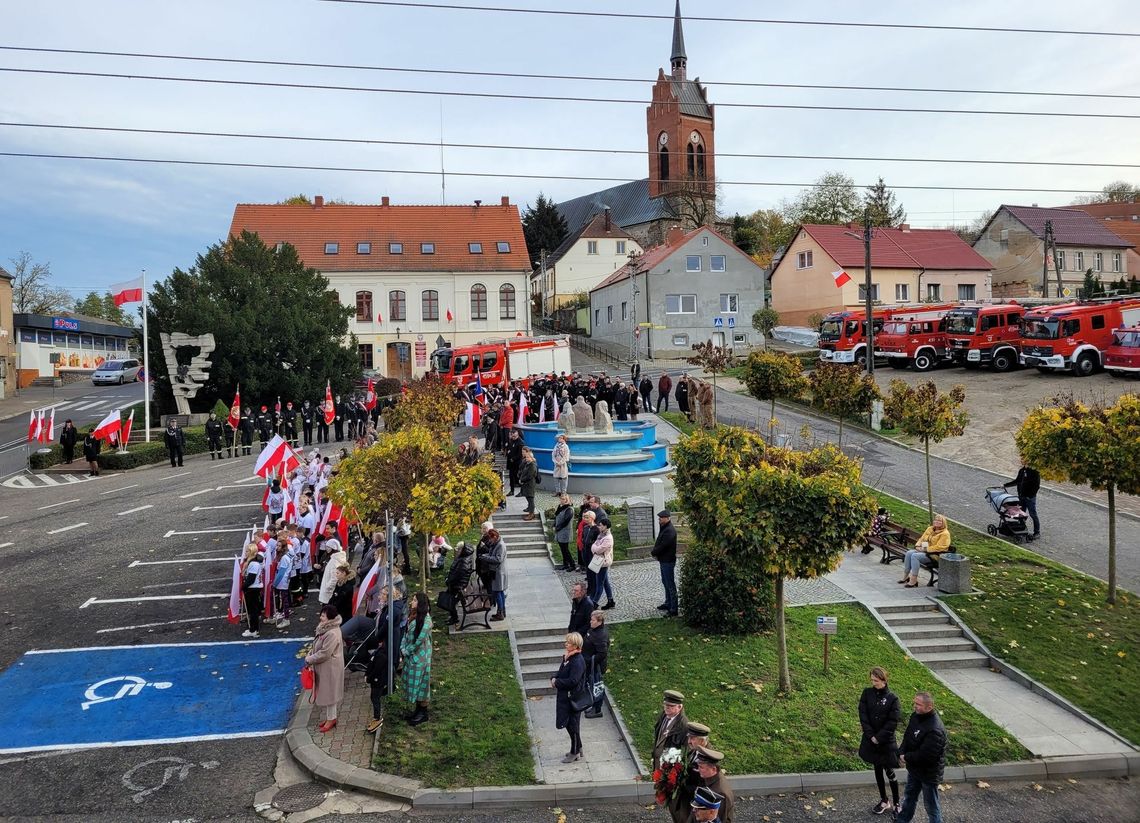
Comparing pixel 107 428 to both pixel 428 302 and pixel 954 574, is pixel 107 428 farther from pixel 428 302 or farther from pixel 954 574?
pixel 428 302

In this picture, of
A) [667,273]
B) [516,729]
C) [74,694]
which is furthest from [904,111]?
[667,273]

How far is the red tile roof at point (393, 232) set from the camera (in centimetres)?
5778

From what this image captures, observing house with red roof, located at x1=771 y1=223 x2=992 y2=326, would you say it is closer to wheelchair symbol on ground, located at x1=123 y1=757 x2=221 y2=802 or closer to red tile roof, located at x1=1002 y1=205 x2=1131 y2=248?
red tile roof, located at x1=1002 y1=205 x2=1131 y2=248

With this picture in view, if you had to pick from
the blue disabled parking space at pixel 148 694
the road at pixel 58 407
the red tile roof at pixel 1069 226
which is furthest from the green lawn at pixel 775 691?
the red tile roof at pixel 1069 226

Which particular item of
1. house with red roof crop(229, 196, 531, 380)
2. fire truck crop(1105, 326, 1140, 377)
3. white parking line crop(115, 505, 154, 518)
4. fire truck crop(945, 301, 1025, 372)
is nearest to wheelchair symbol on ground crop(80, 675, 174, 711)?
white parking line crop(115, 505, 154, 518)

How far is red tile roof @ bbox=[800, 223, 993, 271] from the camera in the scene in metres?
56.3

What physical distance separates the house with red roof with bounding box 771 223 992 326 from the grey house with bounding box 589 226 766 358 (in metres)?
4.02

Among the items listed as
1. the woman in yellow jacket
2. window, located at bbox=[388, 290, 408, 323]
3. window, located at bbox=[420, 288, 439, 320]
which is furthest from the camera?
→ window, located at bbox=[420, 288, 439, 320]

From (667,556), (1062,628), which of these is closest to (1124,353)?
(1062,628)

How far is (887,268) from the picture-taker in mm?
56156

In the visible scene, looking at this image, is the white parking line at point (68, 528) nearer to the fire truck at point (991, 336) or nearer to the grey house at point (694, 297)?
the fire truck at point (991, 336)

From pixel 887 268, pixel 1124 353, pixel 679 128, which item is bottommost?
pixel 1124 353

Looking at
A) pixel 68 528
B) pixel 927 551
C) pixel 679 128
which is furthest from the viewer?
pixel 679 128

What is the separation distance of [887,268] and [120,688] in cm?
5432
